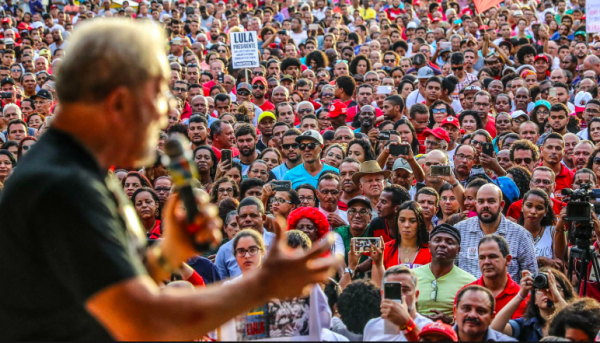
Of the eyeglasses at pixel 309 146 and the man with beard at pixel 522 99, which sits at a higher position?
the man with beard at pixel 522 99

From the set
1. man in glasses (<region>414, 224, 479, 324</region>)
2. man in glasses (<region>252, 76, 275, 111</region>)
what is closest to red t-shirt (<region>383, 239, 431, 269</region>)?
man in glasses (<region>414, 224, 479, 324</region>)

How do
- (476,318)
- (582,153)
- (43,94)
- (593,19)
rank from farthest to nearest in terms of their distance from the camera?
(593,19) < (43,94) < (582,153) < (476,318)

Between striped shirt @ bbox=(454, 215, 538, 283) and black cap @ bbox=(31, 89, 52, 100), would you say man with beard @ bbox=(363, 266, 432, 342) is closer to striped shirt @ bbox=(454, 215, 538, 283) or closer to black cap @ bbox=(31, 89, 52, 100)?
striped shirt @ bbox=(454, 215, 538, 283)

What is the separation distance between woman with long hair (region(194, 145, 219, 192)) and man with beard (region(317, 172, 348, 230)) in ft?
5.46

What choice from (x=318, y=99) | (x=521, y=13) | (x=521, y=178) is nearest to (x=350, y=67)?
(x=318, y=99)

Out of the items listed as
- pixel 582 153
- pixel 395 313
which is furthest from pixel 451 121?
pixel 395 313

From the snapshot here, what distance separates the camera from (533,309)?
5.00m

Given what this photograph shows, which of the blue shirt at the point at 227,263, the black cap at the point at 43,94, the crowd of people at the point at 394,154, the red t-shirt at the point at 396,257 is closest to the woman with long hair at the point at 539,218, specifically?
the crowd of people at the point at 394,154

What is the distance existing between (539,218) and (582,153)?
6.92 ft

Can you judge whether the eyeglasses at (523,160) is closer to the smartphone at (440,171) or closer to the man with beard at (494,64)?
the smartphone at (440,171)

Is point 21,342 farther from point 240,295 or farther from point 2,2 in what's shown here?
point 2,2

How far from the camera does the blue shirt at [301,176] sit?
8.07 m

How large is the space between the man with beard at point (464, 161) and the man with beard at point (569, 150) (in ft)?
5.14

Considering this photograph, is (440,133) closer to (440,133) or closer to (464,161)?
(440,133)
